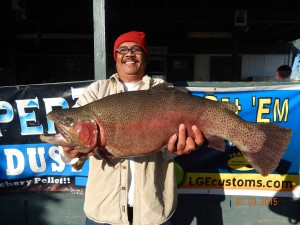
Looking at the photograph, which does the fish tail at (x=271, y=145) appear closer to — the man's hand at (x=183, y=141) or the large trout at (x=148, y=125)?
the large trout at (x=148, y=125)

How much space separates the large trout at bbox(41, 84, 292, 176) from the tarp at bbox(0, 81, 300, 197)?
1.13 meters

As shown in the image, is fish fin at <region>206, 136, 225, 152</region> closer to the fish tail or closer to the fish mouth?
the fish tail

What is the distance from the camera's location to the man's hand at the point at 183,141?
2.08 metres

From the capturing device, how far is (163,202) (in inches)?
93.5

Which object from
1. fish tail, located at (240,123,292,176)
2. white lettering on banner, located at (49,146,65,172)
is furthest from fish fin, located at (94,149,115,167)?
white lettering on banner, located at (49,146,65,172)

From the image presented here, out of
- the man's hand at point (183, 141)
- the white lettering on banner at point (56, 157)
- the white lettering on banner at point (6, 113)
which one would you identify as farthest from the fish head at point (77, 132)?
→ the white lettering on banner at point (6, 113)

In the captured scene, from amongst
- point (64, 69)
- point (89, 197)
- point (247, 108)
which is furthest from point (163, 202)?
point (64, 69)

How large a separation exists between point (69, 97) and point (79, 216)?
152 centimetres

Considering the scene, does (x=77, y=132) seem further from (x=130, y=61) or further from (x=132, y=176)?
(x=130, y=61)

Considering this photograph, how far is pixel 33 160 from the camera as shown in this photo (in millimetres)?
3340

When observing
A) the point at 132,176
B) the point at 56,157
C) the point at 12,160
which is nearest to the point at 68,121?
the point at 132,176

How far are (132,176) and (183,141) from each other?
0.53 metres

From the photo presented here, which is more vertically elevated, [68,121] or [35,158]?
[68,121]

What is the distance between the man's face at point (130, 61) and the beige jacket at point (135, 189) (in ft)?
0.32
